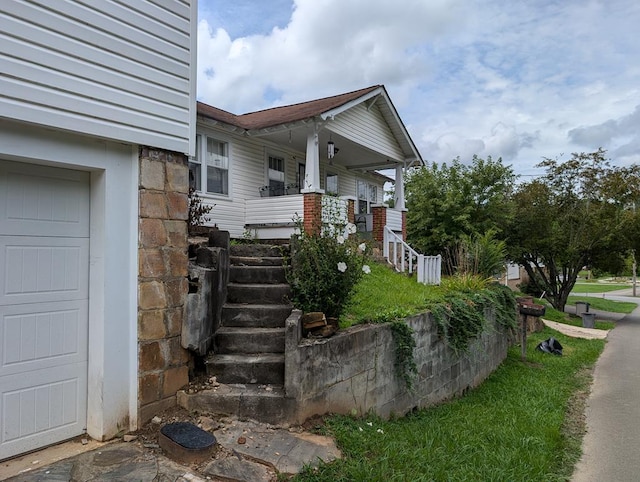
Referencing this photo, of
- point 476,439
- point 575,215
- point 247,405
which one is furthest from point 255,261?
point 575,215

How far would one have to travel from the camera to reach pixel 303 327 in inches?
177

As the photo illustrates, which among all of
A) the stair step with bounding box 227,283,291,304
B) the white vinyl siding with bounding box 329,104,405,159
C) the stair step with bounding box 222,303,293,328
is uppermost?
the white vinyl siding with bounding box 329,104,405,159

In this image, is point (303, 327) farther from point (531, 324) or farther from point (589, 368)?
point (531, 324)

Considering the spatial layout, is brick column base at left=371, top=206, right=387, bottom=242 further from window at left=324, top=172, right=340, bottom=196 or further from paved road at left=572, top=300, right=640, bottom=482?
paved road at left=572, top=300, right=640, bottom=482

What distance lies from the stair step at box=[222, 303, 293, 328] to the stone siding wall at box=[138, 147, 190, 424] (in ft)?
3.03

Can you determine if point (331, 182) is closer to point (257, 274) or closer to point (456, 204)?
point (456, 204)

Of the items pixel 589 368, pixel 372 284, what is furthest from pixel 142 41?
pixel 589 368

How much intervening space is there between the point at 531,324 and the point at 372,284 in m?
9.28

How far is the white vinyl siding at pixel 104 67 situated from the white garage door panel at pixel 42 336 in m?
1.49

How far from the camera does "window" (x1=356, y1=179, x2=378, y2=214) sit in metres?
16.4

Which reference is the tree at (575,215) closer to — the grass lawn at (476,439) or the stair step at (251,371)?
the grass lawn at (476,439)

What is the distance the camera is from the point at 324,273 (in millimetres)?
4898

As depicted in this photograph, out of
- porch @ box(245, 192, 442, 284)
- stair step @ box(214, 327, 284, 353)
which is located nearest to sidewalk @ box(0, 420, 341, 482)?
stair step @ box(214, 327, 284, 353)

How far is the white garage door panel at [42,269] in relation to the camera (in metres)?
3.29
